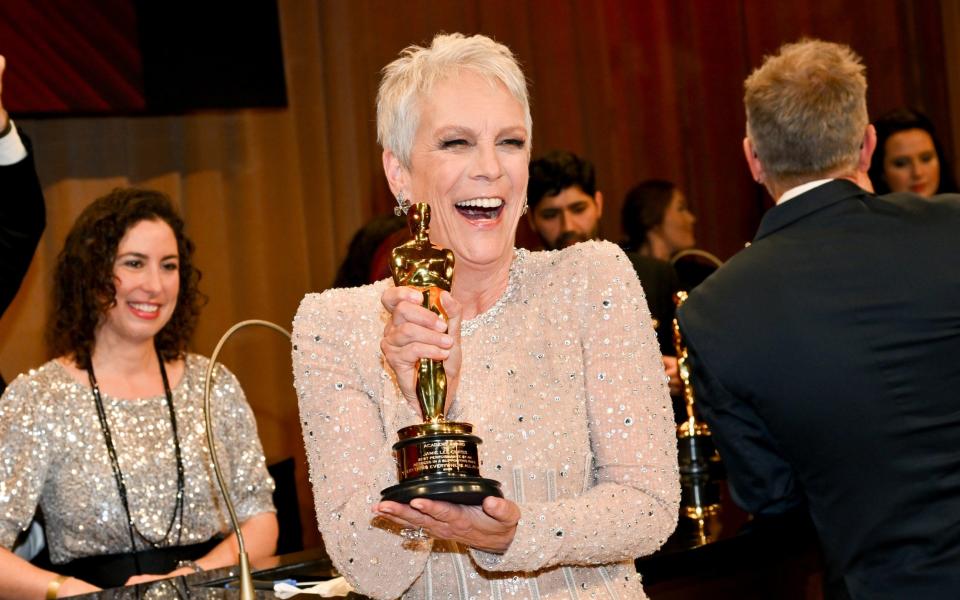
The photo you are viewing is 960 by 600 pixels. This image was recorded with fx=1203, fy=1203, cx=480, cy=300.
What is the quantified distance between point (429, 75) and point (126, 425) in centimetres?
240

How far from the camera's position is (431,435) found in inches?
67.5

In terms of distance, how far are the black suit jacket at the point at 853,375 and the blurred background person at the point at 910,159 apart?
9.04ft

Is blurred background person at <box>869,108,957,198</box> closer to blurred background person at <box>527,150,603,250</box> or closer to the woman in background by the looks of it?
the woman in background

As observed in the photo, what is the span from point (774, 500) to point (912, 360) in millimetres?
518

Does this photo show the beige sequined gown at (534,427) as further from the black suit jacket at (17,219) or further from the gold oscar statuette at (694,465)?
the black suit jacket at (17,219)

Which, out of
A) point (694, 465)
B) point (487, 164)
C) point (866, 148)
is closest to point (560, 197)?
point (694, 465)

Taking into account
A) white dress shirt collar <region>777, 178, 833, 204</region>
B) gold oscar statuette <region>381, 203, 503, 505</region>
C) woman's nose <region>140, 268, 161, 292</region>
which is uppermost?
woman's nose <region>140, 268, 161, 292</region>

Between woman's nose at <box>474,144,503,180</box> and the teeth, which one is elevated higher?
woman's nose at <box>474,144,503,180</box>

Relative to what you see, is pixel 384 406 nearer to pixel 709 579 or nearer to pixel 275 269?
pixel 709 579

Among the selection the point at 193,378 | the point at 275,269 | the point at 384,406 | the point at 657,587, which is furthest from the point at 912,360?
the point at 275,269

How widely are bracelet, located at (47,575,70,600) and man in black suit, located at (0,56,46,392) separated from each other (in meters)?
0.89

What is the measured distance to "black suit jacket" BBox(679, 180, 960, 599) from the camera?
2.63 m

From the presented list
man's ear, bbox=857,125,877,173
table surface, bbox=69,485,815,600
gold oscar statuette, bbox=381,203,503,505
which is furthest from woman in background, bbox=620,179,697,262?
gold oscar statuette, bbox=381,203,503,505

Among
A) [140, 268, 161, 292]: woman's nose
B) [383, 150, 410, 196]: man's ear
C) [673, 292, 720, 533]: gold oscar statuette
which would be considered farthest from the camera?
[140, 268, 161, 292]: woman's nose
